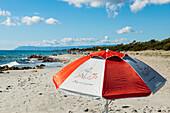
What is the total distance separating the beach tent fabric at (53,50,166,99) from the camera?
2.87 meters

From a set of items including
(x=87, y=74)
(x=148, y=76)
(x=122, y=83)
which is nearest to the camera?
(x=122, y=83)

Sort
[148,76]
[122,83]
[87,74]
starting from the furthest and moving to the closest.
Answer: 1. [148,76]
2. [87,74]
3. [122,83]

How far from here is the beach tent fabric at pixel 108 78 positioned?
2867 millimetres

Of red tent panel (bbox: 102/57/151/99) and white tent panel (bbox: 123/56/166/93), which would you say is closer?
red tent panel (bbox: 102/57/151/99)

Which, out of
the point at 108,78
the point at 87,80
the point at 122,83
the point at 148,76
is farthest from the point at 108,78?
the point at 148,76

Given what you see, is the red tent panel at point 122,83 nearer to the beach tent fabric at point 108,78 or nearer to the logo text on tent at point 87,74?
the beach tent fabric at point 108,78

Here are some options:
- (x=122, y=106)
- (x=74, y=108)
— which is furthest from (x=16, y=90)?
(x=122, y=106)

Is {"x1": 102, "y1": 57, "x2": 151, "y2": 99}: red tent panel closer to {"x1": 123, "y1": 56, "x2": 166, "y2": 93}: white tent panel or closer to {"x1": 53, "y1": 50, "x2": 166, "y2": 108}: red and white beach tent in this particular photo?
{"x1": 53, "y1": 50, "x2": 166, "y2": 108}: red and white beach tent

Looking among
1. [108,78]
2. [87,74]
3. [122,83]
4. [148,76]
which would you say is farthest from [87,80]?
[148,76]

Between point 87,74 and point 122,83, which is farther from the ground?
point 87,74

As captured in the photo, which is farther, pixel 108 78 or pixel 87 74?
pixel 87 74

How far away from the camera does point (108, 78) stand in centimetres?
298

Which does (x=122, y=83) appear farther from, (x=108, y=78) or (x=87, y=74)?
(x=87, y=74)

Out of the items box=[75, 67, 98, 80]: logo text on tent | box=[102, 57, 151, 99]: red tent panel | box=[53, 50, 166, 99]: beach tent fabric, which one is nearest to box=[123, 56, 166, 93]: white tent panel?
box=[53, 50, 166, 99]: beach tent fabric
